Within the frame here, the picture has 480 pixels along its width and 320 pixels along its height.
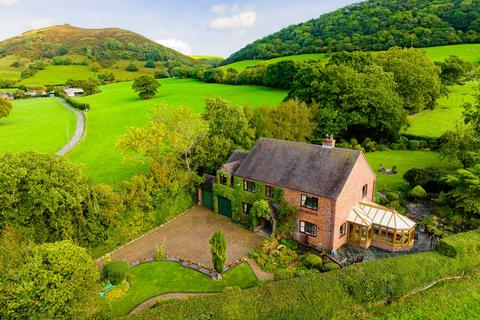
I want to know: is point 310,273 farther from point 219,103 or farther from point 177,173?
point 219,103

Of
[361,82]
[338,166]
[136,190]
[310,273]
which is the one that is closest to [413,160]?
[361,82]

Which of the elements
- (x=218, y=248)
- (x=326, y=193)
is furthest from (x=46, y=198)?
(x=326, y=193)

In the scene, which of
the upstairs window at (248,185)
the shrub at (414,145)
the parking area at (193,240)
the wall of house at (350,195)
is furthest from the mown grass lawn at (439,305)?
the shrub at (414,145)

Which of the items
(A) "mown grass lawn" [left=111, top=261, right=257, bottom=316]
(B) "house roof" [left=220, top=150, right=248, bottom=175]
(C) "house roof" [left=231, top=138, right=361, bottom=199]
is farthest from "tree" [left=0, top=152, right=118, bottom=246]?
(C) "house roof" [left=231, top=138, right=361, bottom=199]

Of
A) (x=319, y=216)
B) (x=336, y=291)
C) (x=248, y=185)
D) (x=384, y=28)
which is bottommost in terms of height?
(x=336, y=291)

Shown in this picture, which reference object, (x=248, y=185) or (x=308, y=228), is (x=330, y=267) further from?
(x=248, y=185)
